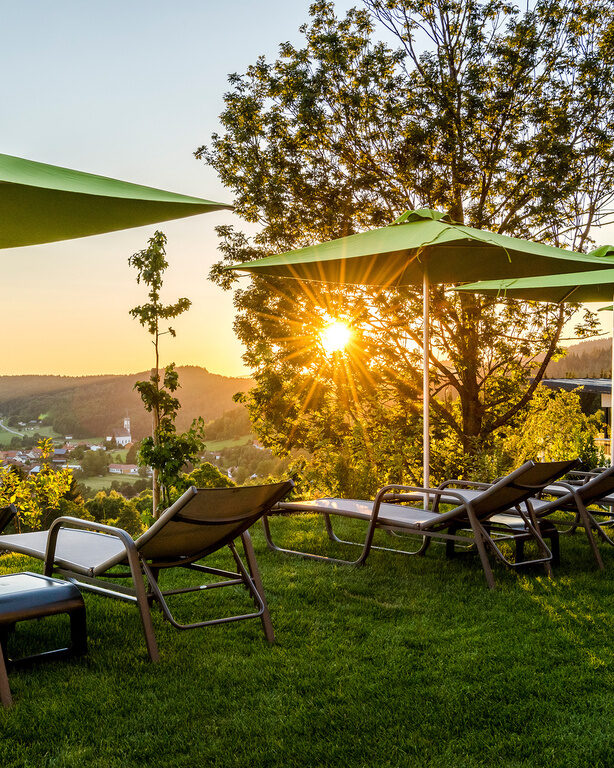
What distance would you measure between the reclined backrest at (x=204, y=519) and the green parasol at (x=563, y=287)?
4.35 m

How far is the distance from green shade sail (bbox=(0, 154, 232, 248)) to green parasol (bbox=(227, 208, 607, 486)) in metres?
2.31

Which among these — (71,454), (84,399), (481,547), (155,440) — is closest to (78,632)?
(481,547)

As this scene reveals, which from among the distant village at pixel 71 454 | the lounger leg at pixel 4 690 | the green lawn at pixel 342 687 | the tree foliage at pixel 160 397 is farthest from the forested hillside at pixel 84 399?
the lounger leg at pixel 4 690

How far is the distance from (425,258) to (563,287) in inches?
93.4

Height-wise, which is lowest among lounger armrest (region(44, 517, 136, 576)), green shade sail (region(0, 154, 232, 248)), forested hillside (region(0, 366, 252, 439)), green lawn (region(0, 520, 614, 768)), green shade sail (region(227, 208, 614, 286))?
green lawn (region(0, 520, 614, 768))

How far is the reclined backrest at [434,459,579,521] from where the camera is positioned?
4430mm

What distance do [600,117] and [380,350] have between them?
5631 millimetres

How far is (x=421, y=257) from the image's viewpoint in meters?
6.14

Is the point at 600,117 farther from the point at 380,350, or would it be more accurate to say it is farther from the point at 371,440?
the point at 371,440

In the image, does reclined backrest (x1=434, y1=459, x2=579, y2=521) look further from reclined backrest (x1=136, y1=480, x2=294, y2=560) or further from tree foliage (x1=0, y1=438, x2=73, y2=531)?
tree foliage (x1=0, y1=438, x2=73, y2=531)

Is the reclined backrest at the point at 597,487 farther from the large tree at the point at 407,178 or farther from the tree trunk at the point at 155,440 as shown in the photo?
the large tree at the point at 407,178

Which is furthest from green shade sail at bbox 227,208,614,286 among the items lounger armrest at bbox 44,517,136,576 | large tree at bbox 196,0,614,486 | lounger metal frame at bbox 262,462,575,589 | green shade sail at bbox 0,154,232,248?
large tree at bbox 196,0,614,486

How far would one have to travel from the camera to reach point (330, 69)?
13.1 metres

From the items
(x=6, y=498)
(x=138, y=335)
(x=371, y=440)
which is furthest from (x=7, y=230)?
(x=371, y=440)
